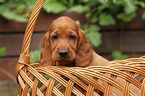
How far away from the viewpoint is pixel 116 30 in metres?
3.15

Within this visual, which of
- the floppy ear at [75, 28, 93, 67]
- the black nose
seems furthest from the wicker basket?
the floppy ear at [75, 28, 93, 67]

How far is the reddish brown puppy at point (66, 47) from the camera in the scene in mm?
1521

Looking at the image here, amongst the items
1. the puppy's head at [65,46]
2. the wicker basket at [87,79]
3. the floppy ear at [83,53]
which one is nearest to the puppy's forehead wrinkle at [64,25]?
the puppy's head at [65,46]

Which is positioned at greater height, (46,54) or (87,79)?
(46,54)

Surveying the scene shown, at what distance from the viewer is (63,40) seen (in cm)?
156

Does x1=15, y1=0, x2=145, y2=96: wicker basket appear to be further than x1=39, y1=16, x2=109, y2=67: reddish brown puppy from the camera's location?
No

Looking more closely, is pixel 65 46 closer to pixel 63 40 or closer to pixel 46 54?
pixel 63 40

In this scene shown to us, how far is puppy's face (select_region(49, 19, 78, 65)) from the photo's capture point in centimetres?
150

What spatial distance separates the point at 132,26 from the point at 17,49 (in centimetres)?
174

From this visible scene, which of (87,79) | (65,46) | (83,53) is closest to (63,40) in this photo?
(65,46)

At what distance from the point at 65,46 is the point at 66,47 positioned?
0.01m

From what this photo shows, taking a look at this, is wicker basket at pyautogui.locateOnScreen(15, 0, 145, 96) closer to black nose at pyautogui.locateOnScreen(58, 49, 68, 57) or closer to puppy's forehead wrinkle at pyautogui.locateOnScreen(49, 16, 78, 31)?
black nose at pyautogui.locateOnScreen(58, 49, 68, 57)

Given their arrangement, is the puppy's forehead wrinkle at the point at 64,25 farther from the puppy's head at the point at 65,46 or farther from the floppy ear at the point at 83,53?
the floppy ear at the point at 83,53

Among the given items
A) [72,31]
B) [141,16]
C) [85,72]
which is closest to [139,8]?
[141,16]
